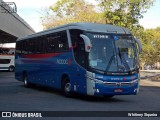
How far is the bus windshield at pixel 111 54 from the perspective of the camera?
16.5 meters

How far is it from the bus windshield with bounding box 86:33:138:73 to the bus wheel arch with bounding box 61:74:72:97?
7.05 feet

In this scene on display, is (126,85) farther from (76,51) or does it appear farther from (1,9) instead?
(1,9)

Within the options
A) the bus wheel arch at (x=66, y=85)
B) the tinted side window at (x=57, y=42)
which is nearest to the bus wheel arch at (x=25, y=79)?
the tinted side window at (x=57, y=42)

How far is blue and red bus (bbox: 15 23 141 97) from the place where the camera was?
16.4 metres

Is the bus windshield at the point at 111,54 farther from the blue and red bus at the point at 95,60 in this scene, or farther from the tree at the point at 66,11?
the tree at the point at 66,11

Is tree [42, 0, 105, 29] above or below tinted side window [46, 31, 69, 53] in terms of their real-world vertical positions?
above

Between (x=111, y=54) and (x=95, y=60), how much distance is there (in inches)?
29.1

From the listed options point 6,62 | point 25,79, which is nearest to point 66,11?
point 6,62

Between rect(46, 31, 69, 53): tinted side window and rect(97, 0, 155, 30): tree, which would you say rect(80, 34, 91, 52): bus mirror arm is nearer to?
rect(46, 31, 69, 53): tinted side window

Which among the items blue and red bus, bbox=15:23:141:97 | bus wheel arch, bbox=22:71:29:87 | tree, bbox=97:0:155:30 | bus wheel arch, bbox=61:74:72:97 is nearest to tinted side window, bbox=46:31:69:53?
blue and red bus, bbox=15:23:141:97

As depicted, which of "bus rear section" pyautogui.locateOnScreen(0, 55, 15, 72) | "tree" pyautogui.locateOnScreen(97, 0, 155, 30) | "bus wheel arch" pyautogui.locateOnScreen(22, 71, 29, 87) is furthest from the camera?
"bus rear section" pyautogui.locateOnScreen(0, 55, 15, 72)

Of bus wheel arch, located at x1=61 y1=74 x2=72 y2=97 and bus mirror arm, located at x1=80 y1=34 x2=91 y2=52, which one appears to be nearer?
bus mirror arm, located at x1=80 y1=34 x2=91 y2=52

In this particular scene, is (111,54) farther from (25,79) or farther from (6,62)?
(6,62)

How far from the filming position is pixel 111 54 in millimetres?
16734
